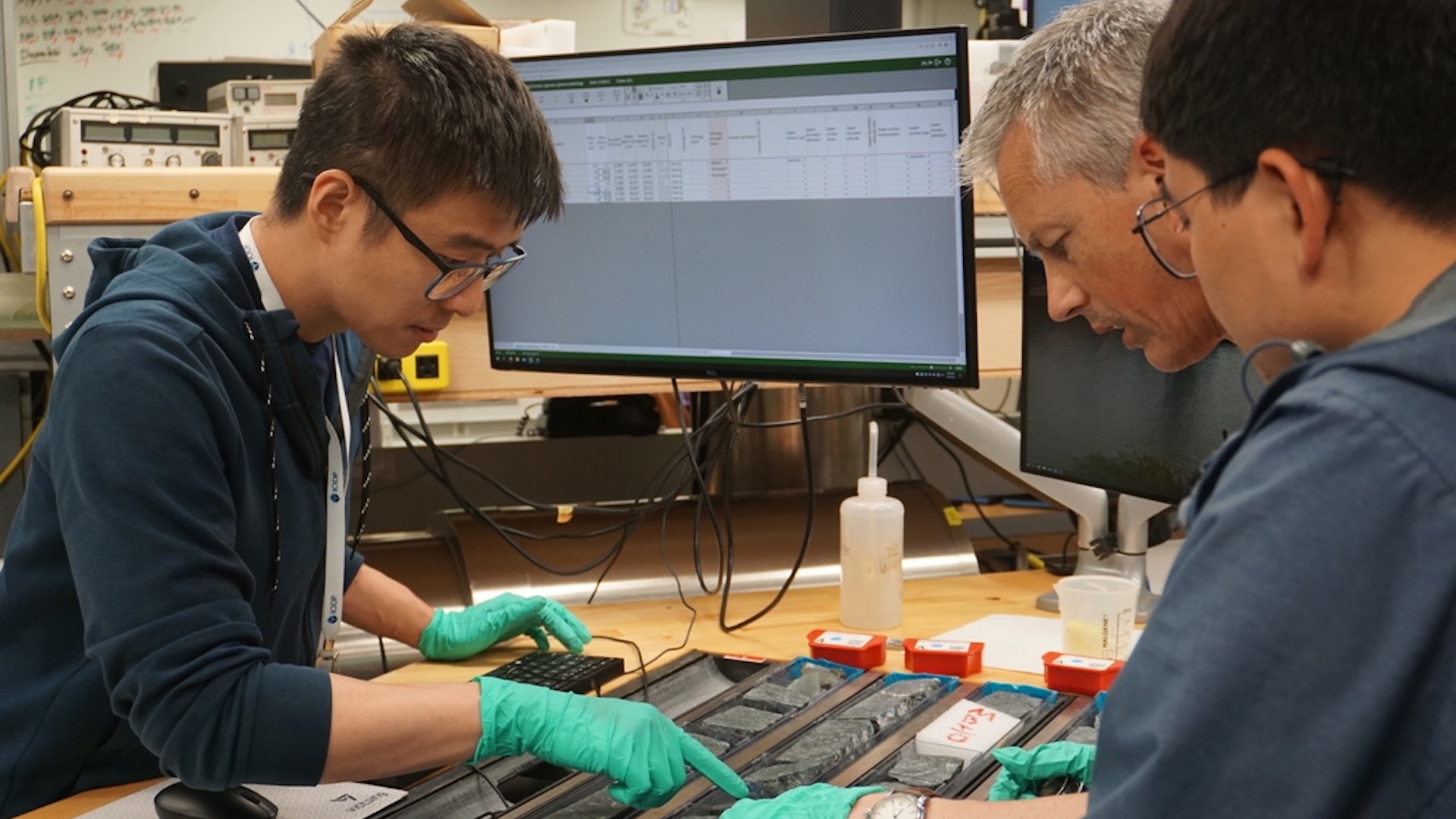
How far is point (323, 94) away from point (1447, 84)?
93 cm

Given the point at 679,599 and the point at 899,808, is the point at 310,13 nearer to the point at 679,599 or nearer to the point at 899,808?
the point at 679,599

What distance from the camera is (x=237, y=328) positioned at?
3.85 ft

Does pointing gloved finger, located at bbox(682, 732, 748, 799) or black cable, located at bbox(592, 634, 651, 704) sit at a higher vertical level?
pointing gloved finger, located at bbox(682, 732, 748, 799)

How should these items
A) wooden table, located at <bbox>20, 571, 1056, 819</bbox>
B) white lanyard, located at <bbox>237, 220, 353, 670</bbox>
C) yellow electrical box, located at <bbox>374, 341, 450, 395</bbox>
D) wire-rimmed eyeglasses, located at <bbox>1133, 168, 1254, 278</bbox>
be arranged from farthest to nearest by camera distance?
1. yellow electrical box, located at <bbox>374, 341, 450, 395</bbox>
2. wooden table, located at <bbox>20, 571, 1056, 819</bbox>
3. white lanyard, located at <bbox>237, 220, 353, 670</bbox>
4. wire-rimmed eyeglasses, located at <bbox>1133, 168, 1254, 278</bbox>

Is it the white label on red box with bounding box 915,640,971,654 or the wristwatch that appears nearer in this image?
the wristwatch

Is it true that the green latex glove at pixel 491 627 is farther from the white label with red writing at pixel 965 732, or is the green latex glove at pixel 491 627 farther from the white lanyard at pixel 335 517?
the white label with red writing at pixel 965 732

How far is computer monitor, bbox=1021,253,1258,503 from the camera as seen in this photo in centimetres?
159

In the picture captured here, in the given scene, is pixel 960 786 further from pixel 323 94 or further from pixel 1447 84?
pixel 323 94

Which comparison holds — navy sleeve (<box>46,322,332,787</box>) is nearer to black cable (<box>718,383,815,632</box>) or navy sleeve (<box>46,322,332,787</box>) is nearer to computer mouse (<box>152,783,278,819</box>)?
computer mouse (<box>152,783,278,819</box>)

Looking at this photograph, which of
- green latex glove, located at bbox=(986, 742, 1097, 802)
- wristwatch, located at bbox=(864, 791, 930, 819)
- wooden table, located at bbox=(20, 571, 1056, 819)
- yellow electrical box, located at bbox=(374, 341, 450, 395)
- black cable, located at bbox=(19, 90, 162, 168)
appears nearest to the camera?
wristwatch, located at bbox=(864, 791, 930, 819)

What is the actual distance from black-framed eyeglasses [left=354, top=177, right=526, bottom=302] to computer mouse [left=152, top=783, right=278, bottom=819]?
47 cm

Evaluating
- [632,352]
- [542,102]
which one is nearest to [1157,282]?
[632,352]

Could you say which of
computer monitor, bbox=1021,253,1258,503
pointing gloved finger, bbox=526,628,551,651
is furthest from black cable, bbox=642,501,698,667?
computer monitor, bbox=1021,253,1258,503

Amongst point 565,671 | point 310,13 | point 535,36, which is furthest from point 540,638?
point 310,13
